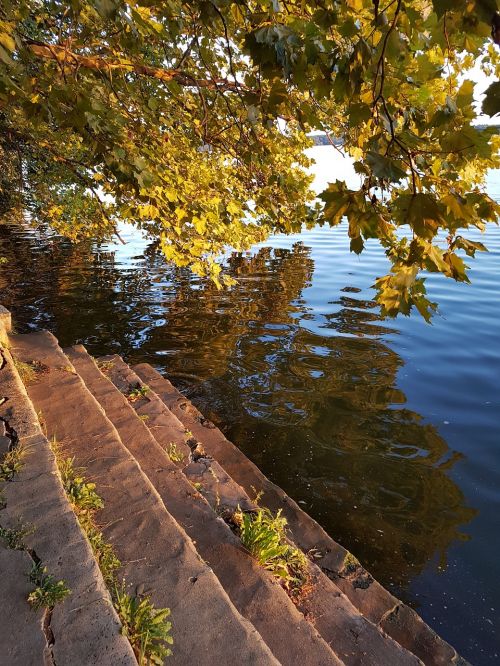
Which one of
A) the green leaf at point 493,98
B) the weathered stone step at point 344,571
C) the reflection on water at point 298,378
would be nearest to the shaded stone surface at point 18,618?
the weathered stone step at point 344,571

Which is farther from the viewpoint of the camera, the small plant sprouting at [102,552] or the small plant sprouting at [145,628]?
the small plant sprouting at [102,552]

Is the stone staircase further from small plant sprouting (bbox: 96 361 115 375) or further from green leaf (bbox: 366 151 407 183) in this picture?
green leaf (bbox: 366 151 407 183)

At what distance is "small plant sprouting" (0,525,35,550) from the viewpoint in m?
2.62

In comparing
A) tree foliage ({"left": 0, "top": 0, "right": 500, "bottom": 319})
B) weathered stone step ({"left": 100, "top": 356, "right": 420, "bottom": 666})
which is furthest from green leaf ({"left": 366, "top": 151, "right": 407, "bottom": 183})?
weathered stone step ({"left": 100, "top": 356, "right": 420, "bottom": 666})

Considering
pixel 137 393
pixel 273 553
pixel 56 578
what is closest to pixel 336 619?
pixel 273 553

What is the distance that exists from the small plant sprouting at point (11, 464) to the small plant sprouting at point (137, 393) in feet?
8.50

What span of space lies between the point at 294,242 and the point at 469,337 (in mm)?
16211

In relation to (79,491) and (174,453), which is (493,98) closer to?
(79,491)

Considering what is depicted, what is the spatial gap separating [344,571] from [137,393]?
12.0ft

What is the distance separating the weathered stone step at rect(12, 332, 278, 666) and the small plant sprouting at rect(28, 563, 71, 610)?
474 millimetres

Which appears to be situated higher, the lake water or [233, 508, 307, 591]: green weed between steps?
[233, 508, 307, 591]: green weed between steps

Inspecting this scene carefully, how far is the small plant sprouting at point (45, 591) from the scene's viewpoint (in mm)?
2264

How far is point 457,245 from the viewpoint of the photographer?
A: 1.72 m

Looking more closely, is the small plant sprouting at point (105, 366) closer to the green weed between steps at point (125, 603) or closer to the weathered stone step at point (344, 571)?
the weathered stone step at point (344, 571)
